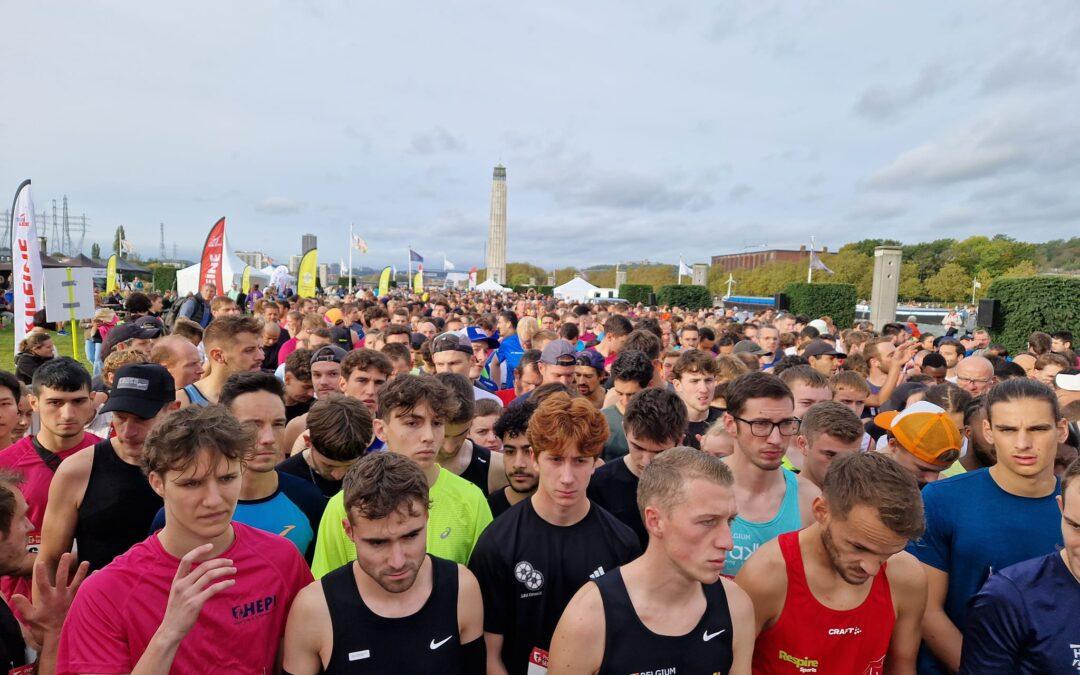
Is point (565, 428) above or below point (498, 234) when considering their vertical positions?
below

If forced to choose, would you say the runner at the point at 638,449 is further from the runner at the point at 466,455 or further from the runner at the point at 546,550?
the runner at the point at 466,455

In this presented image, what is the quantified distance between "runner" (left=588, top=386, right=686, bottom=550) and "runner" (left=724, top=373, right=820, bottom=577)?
339 millimetres

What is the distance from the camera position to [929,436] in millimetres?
3396

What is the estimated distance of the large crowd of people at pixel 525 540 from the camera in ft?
6.89

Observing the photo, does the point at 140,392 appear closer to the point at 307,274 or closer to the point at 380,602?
the point at 380,602

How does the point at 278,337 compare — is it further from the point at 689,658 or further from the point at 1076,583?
the point at 1076,583

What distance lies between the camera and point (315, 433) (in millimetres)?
3336

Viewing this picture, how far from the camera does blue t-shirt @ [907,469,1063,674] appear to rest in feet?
8.76

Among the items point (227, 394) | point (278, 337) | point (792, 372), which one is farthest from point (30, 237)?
point (792, 372)

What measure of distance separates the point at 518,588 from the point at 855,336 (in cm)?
940

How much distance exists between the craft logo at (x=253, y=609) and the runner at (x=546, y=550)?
31.8 inches

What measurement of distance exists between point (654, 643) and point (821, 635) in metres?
0.73

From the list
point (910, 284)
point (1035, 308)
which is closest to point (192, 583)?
point (1035, 308)

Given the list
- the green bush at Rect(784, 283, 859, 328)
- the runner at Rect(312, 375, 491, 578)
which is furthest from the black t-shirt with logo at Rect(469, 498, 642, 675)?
the green bush at Rect(784, 283, 859, 328)
